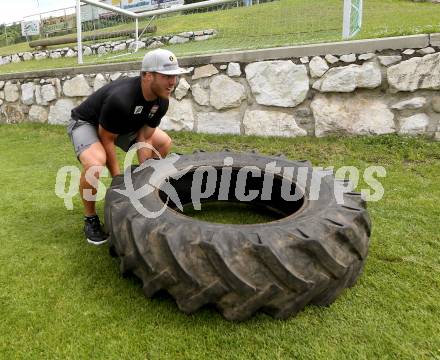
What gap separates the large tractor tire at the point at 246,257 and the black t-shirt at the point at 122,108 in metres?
0.73

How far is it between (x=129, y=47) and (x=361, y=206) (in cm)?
684

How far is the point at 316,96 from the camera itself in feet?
15.5

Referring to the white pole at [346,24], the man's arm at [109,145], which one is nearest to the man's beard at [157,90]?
the man's arm at [109,145]

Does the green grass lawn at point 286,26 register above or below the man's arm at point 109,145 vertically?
above

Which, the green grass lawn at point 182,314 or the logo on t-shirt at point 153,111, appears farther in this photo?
the logo on t-shirt at point 153,111

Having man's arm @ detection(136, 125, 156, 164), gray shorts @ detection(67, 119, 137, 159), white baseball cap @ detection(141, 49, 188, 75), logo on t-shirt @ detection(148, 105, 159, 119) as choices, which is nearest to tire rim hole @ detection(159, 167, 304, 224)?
man's arm @ detection(136, 125, 156, 164)

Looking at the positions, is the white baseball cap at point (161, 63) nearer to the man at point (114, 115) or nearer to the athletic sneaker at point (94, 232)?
the man at point (114, 115)

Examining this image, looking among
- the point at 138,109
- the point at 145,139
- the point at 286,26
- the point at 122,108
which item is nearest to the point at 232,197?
the point at 145,139

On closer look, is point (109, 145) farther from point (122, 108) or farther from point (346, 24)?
point (346, 24)

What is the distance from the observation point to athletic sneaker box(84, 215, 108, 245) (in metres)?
2.90

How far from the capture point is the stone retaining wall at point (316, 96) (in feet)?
14.2

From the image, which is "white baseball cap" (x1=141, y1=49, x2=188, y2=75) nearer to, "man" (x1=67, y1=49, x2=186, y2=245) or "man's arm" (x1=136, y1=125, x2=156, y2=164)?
"man" (x1=67, y1=49, x2=186, y2=245)

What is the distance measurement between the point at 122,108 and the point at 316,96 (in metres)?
2.60

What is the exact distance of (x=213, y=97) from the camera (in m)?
5.20
